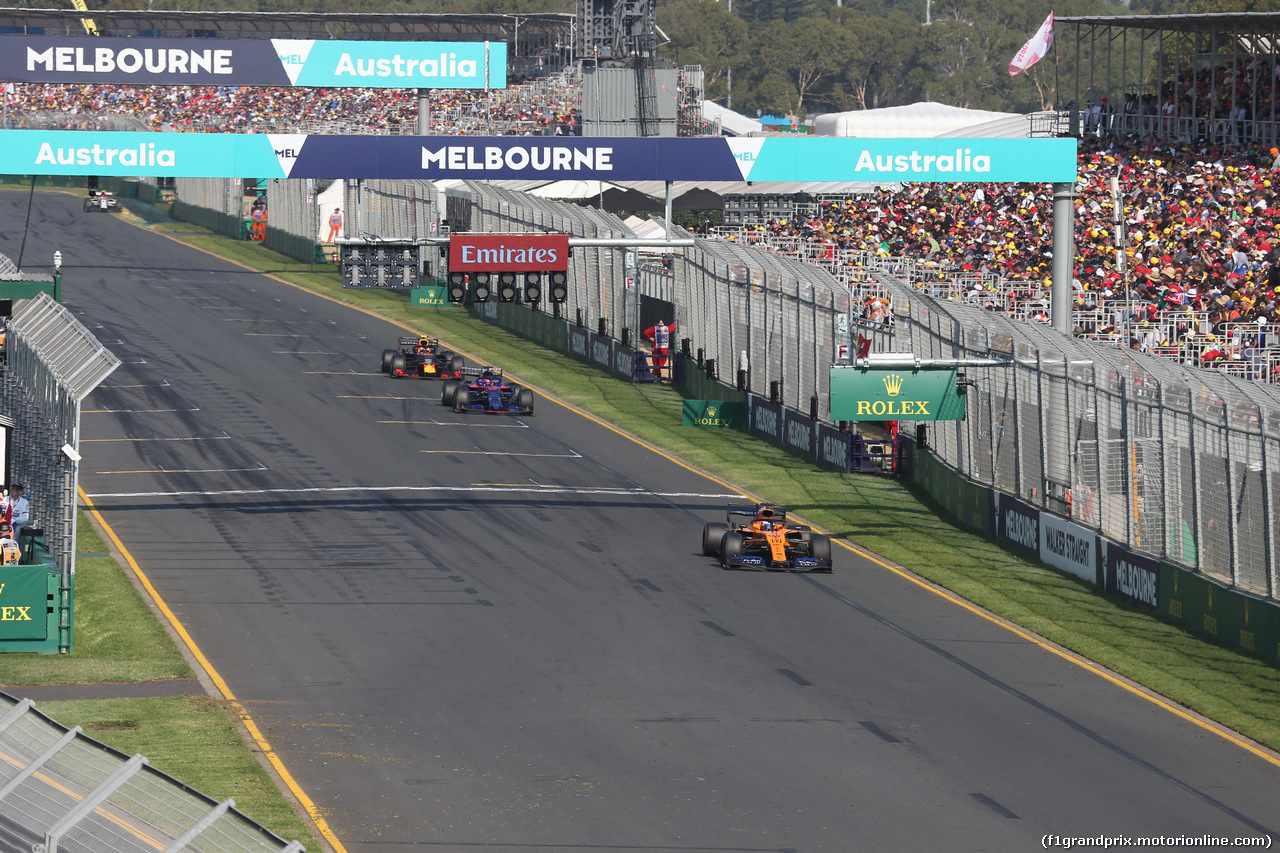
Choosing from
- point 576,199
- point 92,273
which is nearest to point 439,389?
point 92,273

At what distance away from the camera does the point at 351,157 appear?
1314 inches

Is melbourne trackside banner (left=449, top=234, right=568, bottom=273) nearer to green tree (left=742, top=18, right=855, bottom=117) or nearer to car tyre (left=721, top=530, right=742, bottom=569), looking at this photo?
car tyre (left=721, top=530, right=742, bottom=569)

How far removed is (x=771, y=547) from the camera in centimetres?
2733

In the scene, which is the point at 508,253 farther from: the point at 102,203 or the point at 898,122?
the point at 898,122

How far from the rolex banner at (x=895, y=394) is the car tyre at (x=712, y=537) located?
8.81 feet

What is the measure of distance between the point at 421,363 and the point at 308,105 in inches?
1960

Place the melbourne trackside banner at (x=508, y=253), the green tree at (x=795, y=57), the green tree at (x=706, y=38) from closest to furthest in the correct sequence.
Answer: the melbourne trackside banner at (x=508, y=253)
the green tree at (x=795, y=57)
the green tree at (x=706, y=38)

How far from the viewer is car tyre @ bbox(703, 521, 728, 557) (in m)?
27.9

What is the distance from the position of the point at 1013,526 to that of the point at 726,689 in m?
11.3

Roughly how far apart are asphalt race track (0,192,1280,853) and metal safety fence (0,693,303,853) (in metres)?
6.05

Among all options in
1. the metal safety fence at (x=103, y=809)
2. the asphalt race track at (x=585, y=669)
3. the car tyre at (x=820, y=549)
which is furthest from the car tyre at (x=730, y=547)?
the metal safety fence at (x=103, y=809)

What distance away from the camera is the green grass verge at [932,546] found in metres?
21.7

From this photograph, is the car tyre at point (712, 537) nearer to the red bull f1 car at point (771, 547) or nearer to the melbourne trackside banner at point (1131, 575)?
the red bull f1 car at point (771, 547)

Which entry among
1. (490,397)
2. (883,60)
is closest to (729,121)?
(883,60)
